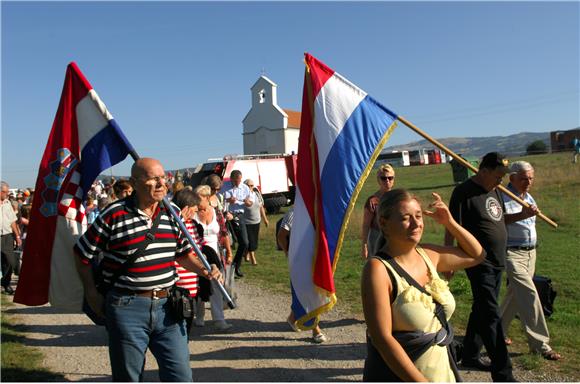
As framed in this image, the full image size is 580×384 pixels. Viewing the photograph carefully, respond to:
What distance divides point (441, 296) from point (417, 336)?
0.26m

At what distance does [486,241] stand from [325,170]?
5.24 ft

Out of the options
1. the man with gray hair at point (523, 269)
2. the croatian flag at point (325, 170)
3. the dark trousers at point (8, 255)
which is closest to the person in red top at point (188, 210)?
the croatian flag at point (325, 170)

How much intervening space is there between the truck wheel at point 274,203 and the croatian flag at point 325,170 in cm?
1913

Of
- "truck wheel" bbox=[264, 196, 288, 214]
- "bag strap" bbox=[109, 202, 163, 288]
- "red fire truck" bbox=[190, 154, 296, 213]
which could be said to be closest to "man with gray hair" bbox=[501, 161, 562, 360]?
"bag strap" bbox=[109, 202, 163, 288]

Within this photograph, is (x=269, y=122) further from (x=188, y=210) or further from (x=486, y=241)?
(x=486, y=241)

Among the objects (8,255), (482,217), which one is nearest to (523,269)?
(482,217)

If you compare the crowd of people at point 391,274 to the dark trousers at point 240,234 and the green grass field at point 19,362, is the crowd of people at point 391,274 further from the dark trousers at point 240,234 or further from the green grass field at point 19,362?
the dark trousers at point 240,234

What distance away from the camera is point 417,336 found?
2740mm

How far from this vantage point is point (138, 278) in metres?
3.62

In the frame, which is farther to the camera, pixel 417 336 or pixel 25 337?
pixel 25 337

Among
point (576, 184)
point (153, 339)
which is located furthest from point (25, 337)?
point (576, 184)

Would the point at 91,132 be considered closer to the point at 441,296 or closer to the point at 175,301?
the point at 175,301

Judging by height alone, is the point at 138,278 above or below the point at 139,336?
above

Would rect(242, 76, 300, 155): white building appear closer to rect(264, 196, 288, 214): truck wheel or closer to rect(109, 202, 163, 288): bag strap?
rect(264, 196, 288, 214): truck wheel
